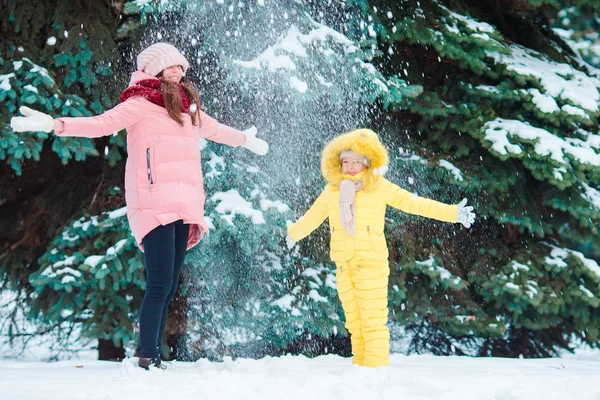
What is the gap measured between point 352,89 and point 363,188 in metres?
1.52

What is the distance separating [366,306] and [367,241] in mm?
418

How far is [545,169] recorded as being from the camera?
571 centimetres

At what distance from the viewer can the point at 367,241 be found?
408cm

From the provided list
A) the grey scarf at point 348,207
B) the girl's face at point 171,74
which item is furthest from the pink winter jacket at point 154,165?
the grey scarf at point 348,207

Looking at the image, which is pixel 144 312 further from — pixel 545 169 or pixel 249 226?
pixel 545 169

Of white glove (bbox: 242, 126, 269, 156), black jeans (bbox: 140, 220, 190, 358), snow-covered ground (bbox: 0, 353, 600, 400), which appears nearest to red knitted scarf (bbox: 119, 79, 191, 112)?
white glove (bbox: 242, 126, 269, 156)

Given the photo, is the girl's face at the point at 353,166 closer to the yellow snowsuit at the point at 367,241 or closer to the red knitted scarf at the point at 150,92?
the yellow snowsuit at the point at 367,241

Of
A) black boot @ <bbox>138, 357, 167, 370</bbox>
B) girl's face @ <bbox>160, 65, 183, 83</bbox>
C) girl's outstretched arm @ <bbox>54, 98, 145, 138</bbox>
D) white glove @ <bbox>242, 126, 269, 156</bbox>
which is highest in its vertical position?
girl's face @ <bbox>160, 65, 183, 83</bbox>

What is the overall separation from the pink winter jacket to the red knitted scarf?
33mm

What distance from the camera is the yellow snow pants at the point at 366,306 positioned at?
4.01m

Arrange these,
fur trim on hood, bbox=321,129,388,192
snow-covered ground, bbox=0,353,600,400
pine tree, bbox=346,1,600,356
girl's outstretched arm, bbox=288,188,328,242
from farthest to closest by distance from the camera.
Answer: pine tree, bbox=346,1,600,356, girl's outstretched arm, bbox=288,188,328,242, fur trim on hood, bbox=321,129,388,192, snow-covered ground, bbox=0,353,600,400

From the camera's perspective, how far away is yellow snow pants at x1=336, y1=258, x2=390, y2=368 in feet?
13.2

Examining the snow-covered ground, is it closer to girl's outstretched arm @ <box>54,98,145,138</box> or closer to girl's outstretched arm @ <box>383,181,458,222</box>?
girl's outstretched arm @ <box>383,181,458,222</box>

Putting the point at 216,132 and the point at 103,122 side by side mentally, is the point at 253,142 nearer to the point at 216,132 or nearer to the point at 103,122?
the point at 216,132
